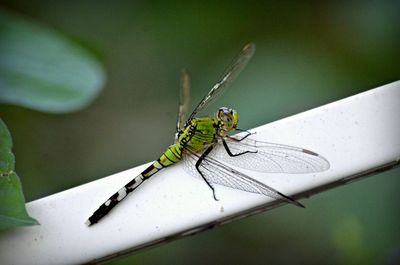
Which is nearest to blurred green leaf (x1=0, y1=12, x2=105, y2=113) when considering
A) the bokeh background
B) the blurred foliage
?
the blurred foliage

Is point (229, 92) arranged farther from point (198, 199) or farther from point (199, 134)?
point (198, 199)

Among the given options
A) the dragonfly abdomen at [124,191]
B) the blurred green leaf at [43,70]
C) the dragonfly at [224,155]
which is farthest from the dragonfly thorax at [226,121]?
the blurred green leaf at [43,70]

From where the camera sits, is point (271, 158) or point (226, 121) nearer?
point (271, 158)

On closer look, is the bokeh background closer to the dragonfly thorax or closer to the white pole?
the dragonfly thorax

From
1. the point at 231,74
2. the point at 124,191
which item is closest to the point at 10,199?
the point at 124,191

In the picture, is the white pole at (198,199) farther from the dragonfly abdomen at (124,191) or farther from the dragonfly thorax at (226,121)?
the dragonfly thorax at (226,121)

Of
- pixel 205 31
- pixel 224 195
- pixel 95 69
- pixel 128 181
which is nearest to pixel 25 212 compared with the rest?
pixel 128 181

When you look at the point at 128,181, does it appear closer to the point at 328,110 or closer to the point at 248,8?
the point at 328,110

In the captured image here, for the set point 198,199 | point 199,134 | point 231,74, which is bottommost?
point 198,199
